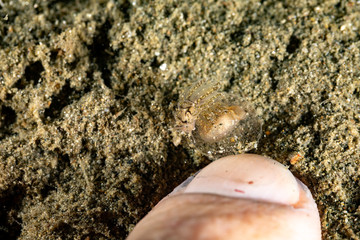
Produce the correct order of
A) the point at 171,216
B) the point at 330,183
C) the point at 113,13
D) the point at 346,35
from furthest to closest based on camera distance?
the point at 113,13
the point at 346,35
the point at 330,183
the point at 171,216

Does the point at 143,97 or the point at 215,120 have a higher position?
the point at 143,97

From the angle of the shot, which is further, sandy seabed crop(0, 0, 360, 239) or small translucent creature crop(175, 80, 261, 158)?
small translucent creature crop(175, 80, 261, 158)

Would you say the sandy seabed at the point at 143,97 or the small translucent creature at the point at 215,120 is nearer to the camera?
the sandy seabed at the point at 143,97

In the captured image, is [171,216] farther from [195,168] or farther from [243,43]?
[243,43]

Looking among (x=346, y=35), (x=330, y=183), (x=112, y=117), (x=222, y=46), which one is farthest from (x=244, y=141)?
(x=346, y=35)
